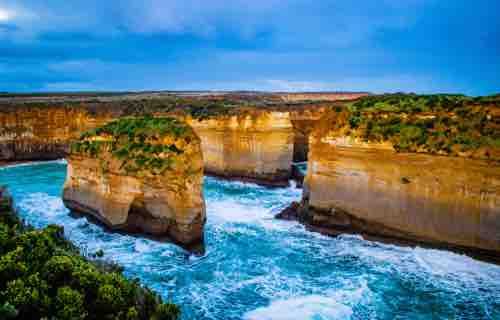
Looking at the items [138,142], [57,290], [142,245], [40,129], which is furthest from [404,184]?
[40,129]

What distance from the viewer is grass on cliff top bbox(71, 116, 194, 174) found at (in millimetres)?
16141

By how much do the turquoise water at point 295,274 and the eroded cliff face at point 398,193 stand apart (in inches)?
34.8

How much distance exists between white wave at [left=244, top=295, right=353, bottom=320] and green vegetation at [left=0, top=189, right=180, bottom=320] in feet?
15.9

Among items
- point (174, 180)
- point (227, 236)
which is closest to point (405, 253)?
point (227, 236)

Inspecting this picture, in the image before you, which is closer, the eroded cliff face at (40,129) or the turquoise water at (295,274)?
the turquoise water at (295,274)

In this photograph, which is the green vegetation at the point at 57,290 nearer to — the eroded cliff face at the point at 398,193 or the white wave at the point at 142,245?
the white wave at the point at 142,245

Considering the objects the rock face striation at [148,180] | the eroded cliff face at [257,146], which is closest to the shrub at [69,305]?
the rock face striation at [148,180]

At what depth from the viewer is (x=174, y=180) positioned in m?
15.8

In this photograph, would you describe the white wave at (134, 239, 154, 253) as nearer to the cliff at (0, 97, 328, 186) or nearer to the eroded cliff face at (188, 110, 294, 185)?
the cliff at (0, 97, 328, 186)

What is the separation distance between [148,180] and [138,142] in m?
2.18

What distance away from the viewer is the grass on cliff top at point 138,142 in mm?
16141

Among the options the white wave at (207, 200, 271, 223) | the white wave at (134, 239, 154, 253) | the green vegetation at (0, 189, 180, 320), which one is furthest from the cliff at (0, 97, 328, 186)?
the green vegetation at (0, 189, 180, 320)

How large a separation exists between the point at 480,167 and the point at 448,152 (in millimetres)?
1389

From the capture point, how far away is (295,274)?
48.2 ft
